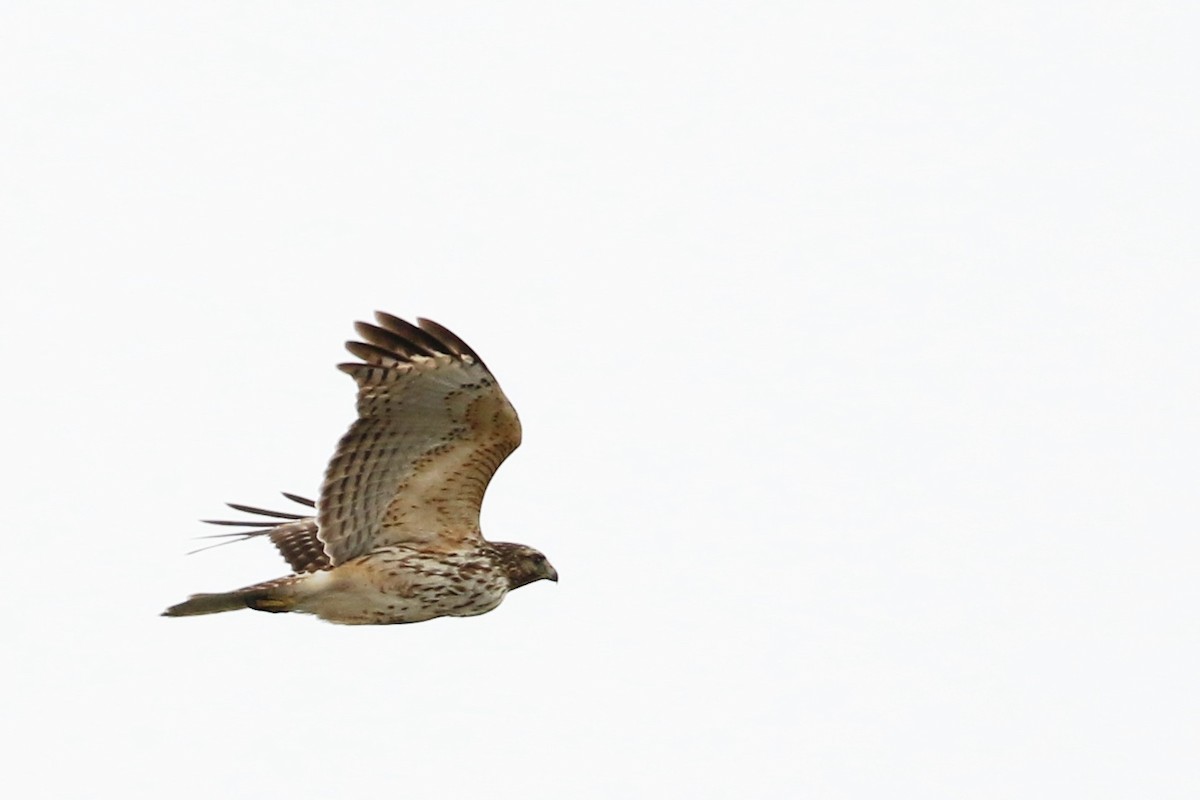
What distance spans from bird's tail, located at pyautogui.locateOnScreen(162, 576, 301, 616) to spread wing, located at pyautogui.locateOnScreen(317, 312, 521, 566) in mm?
363

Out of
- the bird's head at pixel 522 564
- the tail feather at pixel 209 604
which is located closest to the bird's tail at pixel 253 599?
the tail feather at pixel 209 604

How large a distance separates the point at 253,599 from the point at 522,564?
5.73ft

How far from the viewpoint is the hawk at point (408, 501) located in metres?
11.8

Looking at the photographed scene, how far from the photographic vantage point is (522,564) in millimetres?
12953

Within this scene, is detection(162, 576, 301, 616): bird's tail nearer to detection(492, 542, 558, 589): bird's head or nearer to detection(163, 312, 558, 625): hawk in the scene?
detection(163, 312, 558, 625): hawk

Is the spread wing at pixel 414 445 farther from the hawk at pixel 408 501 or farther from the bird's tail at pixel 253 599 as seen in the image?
the bird's tail at pixel 253 599

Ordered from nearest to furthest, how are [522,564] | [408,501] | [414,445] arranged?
[414,445], [408,501], [522,564]

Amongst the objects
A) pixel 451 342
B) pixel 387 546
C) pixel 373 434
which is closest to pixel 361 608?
pixel 387 546

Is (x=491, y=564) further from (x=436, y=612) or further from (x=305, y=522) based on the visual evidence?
(x=305, y=522)

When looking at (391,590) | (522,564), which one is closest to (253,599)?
(391,590)

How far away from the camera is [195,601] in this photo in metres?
12.1

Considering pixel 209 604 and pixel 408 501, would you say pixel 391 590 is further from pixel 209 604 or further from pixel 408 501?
pixel 209 604

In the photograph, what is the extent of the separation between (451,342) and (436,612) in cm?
198

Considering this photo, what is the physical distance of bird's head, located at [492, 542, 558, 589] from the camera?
1287cm
